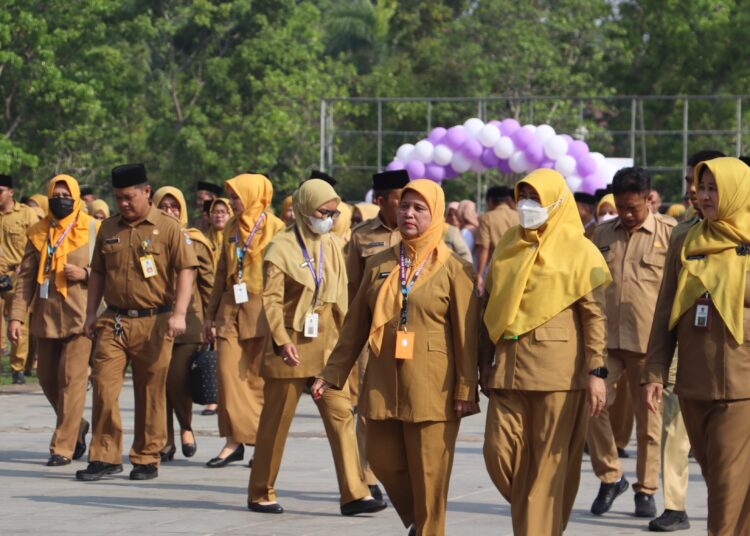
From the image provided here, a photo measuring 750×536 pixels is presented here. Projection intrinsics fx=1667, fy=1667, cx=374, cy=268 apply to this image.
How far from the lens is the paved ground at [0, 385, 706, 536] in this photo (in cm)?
930

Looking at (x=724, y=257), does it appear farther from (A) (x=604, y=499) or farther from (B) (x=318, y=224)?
(B) (x=318, y=224)

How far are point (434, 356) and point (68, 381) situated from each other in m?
4.77

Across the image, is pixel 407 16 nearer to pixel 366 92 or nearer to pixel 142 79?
pixel 366 92

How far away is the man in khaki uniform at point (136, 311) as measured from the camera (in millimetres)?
11094

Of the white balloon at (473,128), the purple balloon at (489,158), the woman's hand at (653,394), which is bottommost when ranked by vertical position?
the woman's hand at (653,394)

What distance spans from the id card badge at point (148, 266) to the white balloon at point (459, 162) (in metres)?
16.2

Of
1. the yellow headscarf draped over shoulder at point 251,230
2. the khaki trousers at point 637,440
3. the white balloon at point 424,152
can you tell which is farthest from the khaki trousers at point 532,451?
the white balloon at point 424,152

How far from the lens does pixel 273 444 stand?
9.89 m

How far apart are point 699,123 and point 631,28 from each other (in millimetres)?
3896

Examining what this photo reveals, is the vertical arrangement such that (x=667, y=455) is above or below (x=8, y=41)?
below

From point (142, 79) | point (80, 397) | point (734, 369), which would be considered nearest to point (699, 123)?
point (142, 79)

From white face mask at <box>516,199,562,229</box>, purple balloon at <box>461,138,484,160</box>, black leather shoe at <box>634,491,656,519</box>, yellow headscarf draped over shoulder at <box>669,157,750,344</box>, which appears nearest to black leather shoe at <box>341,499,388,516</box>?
black leather shoe at <box>634,491,656,519</box>

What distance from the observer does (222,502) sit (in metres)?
10.3

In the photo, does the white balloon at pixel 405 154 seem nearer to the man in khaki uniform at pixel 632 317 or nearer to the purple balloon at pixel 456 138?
the purple balloon at pixel 456 138
